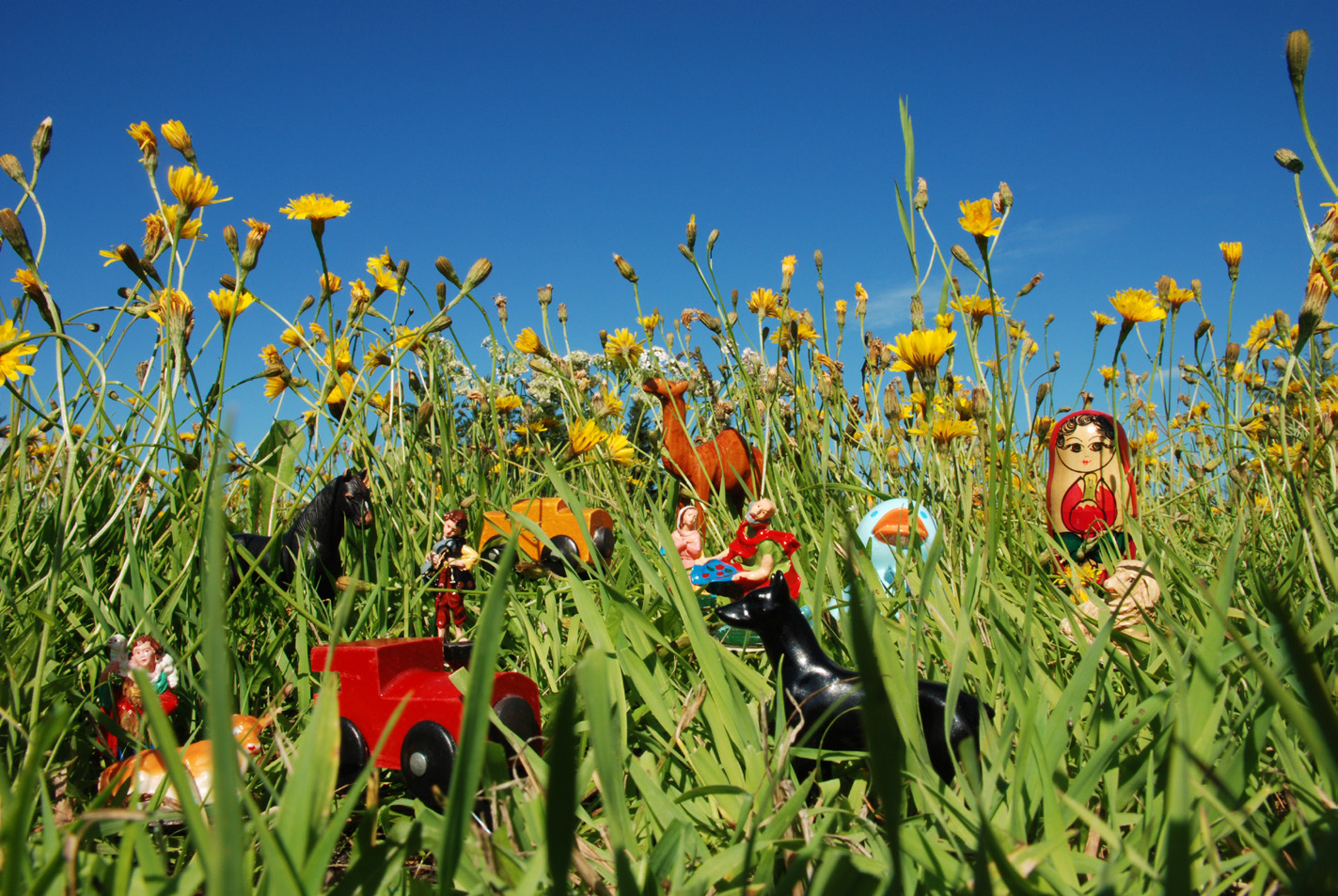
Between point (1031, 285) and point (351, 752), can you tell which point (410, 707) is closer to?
point (351, 752)

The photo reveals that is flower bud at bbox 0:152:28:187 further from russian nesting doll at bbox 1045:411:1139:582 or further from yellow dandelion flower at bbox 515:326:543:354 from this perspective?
russian nesting doll at bbox 1045:411:1139:582

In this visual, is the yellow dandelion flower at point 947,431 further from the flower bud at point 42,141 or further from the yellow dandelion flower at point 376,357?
the flower bud at point 42,141

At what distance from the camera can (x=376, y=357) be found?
1.87 metres

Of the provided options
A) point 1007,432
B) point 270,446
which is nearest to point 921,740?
point 1007,432

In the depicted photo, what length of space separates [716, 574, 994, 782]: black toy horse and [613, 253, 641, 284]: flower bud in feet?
4.81

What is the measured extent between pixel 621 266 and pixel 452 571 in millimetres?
1219

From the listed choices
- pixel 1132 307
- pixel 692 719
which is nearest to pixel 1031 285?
pixel 1132 307

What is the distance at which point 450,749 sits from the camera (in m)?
0.93

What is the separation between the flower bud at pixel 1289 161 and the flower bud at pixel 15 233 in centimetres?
223

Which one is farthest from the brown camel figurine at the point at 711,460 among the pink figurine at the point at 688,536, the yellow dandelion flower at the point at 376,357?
the yellow dandelion flower at the point at 376,357

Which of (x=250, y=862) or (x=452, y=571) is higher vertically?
(x=452, y=571)

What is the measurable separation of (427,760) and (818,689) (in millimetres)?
509

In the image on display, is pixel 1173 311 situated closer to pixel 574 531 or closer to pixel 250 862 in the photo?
pixel 574 531

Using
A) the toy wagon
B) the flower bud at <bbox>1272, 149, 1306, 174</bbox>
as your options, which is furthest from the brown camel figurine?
the flower bud at <bbox>1272, 149, 1306, 174</bbox>
